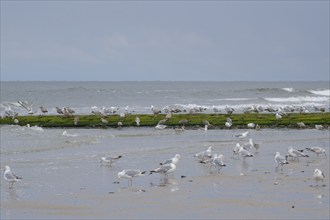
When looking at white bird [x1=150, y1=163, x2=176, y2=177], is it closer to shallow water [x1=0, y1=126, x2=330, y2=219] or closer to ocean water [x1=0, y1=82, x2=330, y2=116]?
shallow water [x1=0, y1=126, x2=330, y2=219]

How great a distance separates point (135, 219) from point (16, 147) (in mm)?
15269

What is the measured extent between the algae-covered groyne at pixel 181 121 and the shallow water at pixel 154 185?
26.7ft

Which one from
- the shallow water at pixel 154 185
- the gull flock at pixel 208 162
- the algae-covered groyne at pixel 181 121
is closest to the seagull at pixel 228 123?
the algae-covered groyne at pixel 181 121

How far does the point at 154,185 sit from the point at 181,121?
68.6 feet

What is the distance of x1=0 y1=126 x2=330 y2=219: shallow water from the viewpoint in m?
14.2

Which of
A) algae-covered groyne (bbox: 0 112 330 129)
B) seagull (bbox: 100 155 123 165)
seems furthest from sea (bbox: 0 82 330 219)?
algae-covered groyne (bbox: 0 112 330 129)

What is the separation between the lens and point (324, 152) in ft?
78.5

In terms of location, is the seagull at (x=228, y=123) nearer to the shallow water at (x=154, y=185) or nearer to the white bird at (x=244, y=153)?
the shallow water at (x=154, y=185)

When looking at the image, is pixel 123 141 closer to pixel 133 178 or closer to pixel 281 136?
pixel 281 136

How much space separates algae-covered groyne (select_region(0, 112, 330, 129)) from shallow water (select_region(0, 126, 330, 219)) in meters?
8.12

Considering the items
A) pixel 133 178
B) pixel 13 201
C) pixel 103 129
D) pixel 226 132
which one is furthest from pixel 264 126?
pixel 13 201

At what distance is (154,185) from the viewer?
1773 cm

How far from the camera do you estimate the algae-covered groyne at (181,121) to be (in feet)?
124

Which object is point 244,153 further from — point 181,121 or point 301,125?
point 181,121
